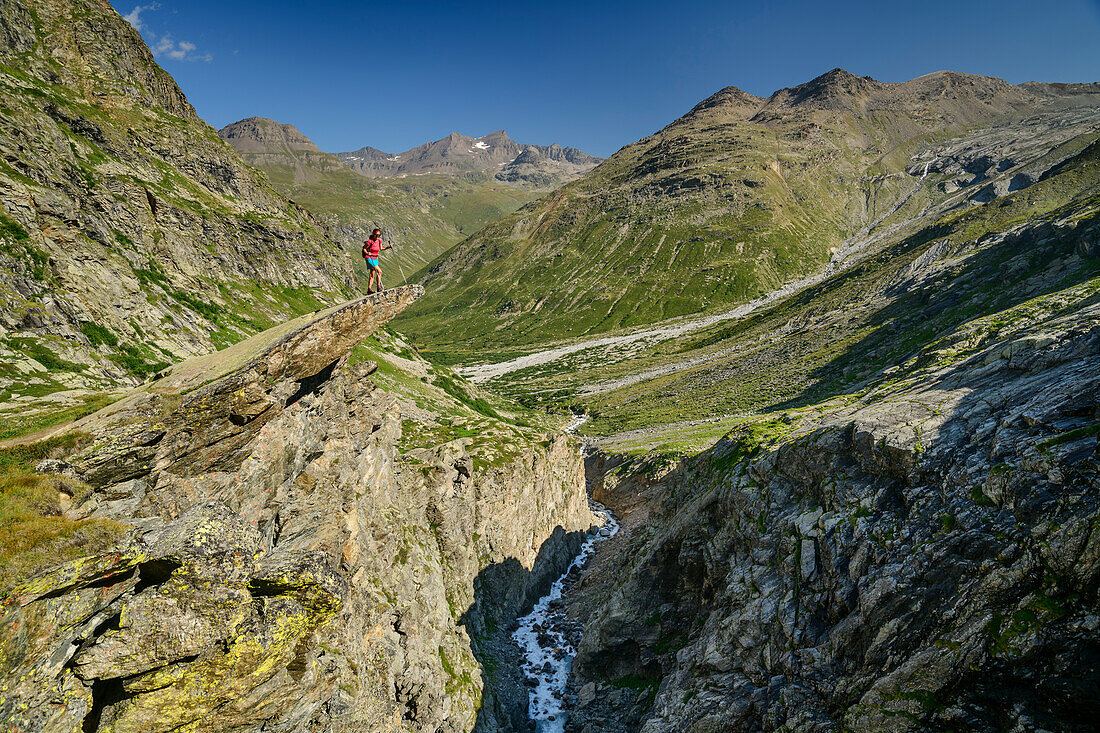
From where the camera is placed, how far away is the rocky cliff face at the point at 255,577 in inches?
482

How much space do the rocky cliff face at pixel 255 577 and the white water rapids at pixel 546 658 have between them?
3878 millimetres

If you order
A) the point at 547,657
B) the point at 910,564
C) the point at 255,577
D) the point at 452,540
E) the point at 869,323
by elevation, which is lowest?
the point at 547,657

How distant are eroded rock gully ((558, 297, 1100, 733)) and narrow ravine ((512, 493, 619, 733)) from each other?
6707 millimetres

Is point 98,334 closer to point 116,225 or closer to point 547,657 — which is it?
point 116,225

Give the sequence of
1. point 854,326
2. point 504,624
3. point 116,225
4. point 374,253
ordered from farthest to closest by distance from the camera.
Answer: point 854,326
point 116,225
point 504,624
point 374,253

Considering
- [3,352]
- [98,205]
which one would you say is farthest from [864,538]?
[98,205]

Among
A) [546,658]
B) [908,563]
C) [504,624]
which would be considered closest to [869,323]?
[546,658]

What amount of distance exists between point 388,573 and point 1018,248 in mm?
148874

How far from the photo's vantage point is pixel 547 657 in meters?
40.9

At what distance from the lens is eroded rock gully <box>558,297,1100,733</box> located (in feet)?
35.3

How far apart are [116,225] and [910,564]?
284 ft

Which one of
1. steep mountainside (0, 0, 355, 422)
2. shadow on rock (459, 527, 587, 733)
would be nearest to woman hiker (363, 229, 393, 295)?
steep mountainside (0, 0, 355, 422)

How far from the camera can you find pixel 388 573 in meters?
28.0

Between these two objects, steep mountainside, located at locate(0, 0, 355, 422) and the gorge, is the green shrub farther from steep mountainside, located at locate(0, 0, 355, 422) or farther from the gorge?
the gorge
